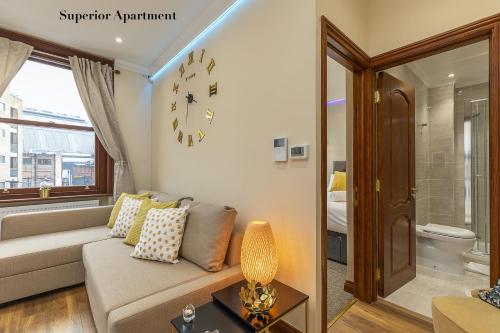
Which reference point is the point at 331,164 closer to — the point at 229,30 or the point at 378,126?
the point at 378,126

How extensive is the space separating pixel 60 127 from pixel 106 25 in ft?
4.88

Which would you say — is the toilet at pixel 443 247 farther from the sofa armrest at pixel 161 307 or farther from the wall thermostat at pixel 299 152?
the sofa armrest at pixel 161 307

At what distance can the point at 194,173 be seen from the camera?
2613mm

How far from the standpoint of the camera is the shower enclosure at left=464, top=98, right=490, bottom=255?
121 inches

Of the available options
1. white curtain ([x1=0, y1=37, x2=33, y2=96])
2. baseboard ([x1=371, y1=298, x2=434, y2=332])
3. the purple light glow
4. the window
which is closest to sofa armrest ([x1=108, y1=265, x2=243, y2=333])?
baseboard ([x1=371, y1=298, x2=434, y2=332])

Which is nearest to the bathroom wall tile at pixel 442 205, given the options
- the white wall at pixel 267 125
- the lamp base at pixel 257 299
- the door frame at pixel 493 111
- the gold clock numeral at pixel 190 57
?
the door frame at pixel 493 111

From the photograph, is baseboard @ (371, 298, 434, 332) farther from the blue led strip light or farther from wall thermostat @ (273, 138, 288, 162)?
the blue led strip light

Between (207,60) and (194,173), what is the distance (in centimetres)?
119

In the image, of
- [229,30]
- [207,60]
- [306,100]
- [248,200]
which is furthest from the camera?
[207,60]

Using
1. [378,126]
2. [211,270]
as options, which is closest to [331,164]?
[378,126]

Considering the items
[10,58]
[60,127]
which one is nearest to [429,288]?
[60,127]

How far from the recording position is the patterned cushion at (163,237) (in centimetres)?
179

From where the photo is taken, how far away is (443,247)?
2.64 metres

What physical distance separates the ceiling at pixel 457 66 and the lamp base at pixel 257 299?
2.95m
